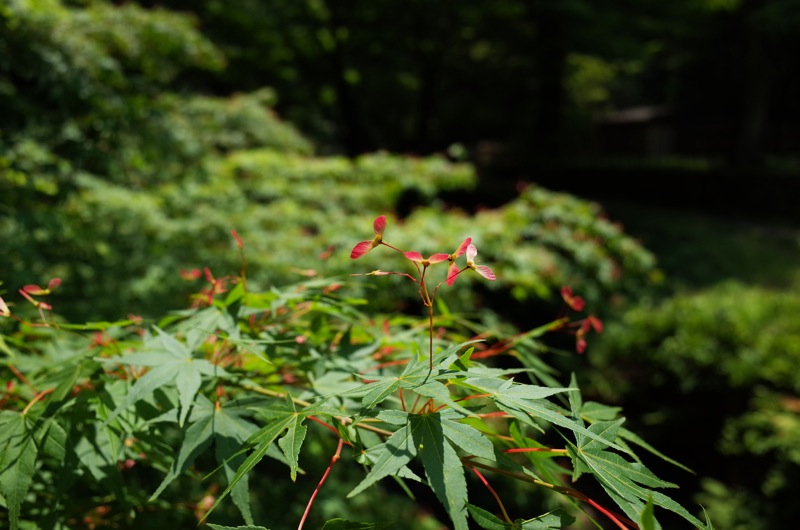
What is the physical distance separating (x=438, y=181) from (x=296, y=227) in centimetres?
171

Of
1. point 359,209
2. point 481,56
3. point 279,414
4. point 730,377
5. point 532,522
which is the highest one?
point 279,414

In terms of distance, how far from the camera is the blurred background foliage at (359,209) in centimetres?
285

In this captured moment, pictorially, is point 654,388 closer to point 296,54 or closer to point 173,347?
point 173,347

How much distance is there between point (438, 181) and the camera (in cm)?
595

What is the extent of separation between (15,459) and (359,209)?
456 centimetres

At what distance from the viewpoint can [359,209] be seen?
5.41 m

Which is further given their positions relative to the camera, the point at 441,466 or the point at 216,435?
the point at 216,435

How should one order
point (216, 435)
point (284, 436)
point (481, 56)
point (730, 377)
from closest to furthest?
1. point (284, 436)
2. point (216, 435)
3. point (730, 377)
4. point (481, 56)

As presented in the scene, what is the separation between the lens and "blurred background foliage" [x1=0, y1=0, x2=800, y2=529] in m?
2.85

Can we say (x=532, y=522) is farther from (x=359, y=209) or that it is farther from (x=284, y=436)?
(x=359, y=209)

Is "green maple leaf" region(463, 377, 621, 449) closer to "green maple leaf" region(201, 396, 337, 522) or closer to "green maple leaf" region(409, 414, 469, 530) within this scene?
"green maple leaf" region(409, 414, 469, 530)

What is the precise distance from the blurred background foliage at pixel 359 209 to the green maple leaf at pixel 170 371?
1.45 feet

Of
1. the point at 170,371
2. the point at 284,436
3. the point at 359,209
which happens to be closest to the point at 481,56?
the point at 359,209

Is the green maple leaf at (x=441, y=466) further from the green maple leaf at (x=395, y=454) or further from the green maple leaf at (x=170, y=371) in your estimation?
the green maple leaf at (x=170, y=371)
